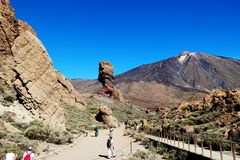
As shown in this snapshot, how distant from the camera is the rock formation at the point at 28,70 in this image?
2880 cm

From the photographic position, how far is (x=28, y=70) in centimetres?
2992

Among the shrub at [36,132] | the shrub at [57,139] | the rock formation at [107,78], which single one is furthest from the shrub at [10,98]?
the rock formation at [107,78]

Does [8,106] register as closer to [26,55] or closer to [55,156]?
[26,55]

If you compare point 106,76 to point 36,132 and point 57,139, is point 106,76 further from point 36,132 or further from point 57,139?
point 36,132

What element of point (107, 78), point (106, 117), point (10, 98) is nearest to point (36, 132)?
point (10, 98)

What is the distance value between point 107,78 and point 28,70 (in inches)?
2505

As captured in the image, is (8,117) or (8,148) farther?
(8,117)

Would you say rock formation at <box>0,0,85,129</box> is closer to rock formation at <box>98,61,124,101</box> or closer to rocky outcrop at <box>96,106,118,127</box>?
rocky outcrop at <box>96,106,118,127</box>

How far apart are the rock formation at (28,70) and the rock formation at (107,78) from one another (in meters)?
58.5

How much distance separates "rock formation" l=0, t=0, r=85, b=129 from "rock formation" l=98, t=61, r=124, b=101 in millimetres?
58486

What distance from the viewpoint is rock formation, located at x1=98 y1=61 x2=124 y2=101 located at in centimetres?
Result: 9194

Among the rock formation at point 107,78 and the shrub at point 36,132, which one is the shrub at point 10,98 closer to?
the shrub at point 36,132

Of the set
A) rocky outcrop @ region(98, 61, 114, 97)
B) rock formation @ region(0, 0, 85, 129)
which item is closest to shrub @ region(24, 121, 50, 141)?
rock formation @ region(0, 0, 85, 129)

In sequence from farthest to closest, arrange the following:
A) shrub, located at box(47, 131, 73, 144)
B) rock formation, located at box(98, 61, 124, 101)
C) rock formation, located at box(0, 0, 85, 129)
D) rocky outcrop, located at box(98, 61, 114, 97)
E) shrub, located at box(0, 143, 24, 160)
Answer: rock formation, located at box(98, 61, 124, 101), rocky outcrop, located at box(98, 61, 114, 97), rock formation, located at box(0, 0, 85, 129), shrub, located at box(47, 131, 73, 144), shrub, located at box(0, 143, 24, 160)
